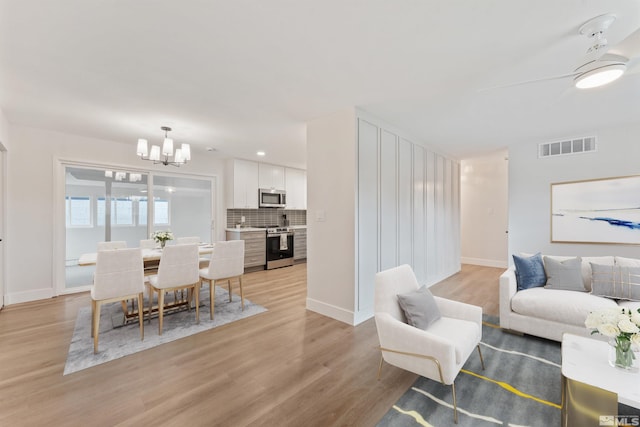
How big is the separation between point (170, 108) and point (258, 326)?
2.85 metres

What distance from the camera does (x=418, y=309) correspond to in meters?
2.09

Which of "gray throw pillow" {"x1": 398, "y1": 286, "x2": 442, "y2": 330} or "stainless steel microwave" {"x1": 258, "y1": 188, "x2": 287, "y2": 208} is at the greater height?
"stainless steel microwave" {"x1": 258, "y1": 188, "x2": 287, "y2": 208}

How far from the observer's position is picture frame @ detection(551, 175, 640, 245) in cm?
370

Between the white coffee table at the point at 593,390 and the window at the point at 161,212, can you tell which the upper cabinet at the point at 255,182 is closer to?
the window at the point at 161,212

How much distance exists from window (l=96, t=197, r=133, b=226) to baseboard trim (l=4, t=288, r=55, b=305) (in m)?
1.25

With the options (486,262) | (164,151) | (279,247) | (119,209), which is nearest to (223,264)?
(164,151)

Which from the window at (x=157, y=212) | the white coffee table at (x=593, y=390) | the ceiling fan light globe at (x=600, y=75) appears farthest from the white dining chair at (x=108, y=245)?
the ceiling fan light globe at (x=600, y=75)

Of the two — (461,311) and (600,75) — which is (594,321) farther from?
(600,75)

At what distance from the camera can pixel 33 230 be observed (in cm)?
401

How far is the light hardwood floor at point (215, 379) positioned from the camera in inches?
67.9

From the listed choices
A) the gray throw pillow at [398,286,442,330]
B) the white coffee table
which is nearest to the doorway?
the gray throw pillow at [398,286,442,330]

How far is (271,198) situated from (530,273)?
5.36 meters

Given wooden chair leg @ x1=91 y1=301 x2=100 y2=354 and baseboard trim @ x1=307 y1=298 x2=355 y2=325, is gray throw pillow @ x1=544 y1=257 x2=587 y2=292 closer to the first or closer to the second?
baseboard trim @ x1=307 y1=298 x2=355 y2=325

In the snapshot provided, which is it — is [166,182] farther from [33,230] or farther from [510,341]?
[510,341]
